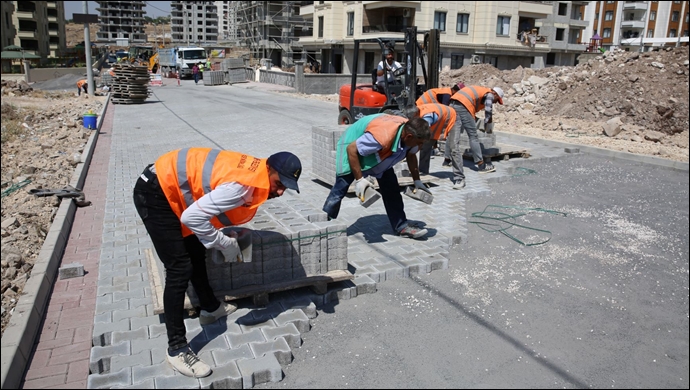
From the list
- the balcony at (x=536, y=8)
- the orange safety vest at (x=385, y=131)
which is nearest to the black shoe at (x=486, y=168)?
the orange safety vest at (x=385, y=131)

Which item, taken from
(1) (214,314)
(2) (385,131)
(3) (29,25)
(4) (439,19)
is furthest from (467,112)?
(3) (29,25)

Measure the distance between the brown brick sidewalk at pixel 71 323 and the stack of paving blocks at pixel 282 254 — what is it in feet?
2.99

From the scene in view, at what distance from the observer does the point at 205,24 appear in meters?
119

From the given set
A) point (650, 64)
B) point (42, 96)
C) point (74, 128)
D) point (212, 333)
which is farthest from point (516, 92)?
point (42, 96)

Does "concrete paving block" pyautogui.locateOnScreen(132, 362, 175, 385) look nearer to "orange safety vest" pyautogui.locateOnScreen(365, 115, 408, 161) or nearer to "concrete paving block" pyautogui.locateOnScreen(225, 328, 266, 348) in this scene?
"concrete paving block" pyautogui.locateOnScreen(225, 328, 266, 348)

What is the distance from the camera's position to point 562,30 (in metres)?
52.3

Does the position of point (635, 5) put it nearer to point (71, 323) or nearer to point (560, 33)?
point (560, 33)

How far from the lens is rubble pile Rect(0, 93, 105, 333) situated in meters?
5.39

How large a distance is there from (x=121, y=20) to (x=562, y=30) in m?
97.9

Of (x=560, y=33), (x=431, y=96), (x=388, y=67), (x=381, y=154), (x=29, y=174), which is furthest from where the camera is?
(x=560, y=33)

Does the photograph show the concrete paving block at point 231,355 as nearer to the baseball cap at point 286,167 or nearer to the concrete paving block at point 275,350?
the concrete paving block at point 275,350

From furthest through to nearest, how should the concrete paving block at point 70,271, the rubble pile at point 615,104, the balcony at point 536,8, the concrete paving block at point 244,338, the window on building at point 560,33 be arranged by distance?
1. the window on building at point 560,33
2. the balcony at point 536,8
3. the rubble pile at point 615,104
4. the concrete paving block at point 70,271
5. the concrete paving block at point 244,338

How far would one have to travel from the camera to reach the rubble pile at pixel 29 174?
5391mm

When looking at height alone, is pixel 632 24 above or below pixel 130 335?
above
